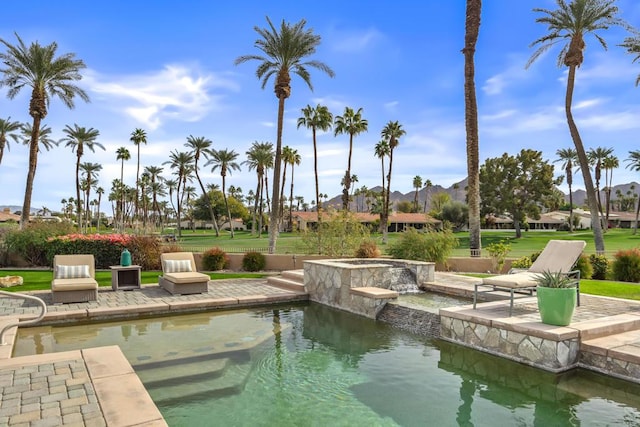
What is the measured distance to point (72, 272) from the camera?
10305 millimetres

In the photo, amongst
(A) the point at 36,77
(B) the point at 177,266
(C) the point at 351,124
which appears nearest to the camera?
(B) the point at 177,266

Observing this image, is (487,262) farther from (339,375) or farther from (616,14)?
(616,14)

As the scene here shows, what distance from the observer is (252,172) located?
5925 cm

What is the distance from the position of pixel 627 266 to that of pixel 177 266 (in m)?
13.4

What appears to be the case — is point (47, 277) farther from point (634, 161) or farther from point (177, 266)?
point (634, 161)

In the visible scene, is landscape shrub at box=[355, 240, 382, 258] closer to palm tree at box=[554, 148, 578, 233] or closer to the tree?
the tree

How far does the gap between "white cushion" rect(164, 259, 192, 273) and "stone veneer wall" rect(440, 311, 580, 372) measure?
744 cm

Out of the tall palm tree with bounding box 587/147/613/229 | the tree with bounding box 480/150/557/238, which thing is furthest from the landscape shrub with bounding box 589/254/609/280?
the tall palm tree with bounding box 587/147/613/229

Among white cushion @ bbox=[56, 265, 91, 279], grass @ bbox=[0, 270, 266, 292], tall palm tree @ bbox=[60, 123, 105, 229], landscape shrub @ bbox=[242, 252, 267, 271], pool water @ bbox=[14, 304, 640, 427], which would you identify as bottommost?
pool water @ bbox=[14, 304, 640, 427]

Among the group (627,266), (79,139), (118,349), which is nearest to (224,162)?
(79,139)

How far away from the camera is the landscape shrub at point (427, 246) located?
51.2 feet

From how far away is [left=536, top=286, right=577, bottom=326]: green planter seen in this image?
6.07 meters

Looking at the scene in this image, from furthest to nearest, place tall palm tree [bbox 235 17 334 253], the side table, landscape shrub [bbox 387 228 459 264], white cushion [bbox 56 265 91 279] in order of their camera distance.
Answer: tall palm tree [bbox 235 17 334 253], landscape shrub [bbox 387 228 459 264], the side table, white cushion [bbox 56 265 91 279]

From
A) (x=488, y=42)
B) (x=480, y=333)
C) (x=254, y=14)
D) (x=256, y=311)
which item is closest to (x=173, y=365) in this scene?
(x=256, y=311)
